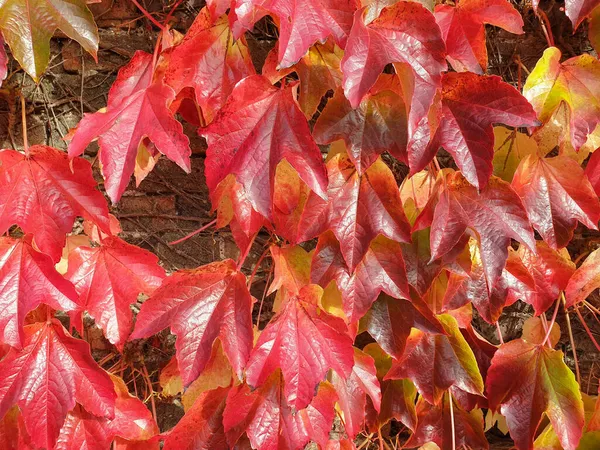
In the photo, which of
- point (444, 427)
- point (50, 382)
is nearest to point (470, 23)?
point (444, 427)

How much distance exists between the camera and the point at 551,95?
1103 millimetres

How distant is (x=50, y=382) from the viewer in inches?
42.3

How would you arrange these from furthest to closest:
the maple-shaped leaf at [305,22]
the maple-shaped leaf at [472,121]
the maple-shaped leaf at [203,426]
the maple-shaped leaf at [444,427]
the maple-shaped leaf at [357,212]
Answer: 1. the maple-shaped leaf at [444,427]
2. the maple-shaped leaf at [203,426]
3. the maple-shaped leaf at [357,212]
4. the maple-shaped leaf at [472,121]
5. the maple-shaped leaf at [305,22]

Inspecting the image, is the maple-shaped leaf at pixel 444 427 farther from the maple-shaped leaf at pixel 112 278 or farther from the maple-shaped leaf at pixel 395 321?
the maple-shaped leaf at pixel 112 278

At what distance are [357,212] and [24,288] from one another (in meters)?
0.61

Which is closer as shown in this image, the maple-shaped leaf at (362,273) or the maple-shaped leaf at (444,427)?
the maple-shaped leaf at (362,273)

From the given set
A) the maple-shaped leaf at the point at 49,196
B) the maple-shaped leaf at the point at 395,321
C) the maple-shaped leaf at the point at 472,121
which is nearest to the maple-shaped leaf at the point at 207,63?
the maple-shaped leaf at the point at 49,196

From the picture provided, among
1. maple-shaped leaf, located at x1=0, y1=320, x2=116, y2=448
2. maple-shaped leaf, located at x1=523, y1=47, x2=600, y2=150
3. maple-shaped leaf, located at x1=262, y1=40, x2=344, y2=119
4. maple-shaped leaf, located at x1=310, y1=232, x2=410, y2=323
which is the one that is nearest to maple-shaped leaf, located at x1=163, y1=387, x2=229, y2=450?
maple-shaped leaf, located at x1=0, y1=320, x2=116, y2=448

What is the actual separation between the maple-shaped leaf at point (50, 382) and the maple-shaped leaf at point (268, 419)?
23 cm

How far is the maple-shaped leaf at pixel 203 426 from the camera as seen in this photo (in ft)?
3.81

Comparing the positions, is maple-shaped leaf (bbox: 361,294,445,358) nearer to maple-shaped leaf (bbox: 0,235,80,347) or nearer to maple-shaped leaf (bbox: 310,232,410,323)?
maple-shaped leaf (bbox: 310,232,410,323)

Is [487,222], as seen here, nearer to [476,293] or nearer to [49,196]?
[476,293]

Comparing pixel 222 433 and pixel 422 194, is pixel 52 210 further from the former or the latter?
pixel 422 194

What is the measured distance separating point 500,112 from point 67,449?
1.03m
